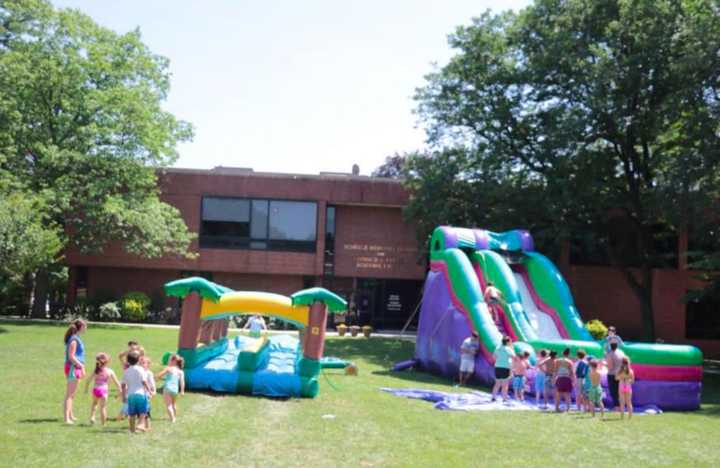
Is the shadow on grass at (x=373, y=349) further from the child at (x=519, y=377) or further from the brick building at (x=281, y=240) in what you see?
the child at (x=519, y=377)

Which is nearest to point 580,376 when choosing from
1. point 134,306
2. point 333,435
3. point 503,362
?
point 503,362

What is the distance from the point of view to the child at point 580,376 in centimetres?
1550

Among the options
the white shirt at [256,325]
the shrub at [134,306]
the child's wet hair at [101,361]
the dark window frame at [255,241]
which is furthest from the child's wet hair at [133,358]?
the dark window frame at [255,241]

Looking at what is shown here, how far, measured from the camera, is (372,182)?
3684 cm

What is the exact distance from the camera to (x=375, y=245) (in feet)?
123

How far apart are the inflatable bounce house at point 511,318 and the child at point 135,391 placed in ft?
32.5

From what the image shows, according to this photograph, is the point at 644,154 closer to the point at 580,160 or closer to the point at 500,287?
the point at 580,160

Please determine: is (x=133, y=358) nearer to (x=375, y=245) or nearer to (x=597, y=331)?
(x=597, y=331)

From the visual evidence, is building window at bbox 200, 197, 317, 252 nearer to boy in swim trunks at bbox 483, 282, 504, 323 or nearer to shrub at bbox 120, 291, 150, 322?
shrub at bbox 120, 291, 150, 322

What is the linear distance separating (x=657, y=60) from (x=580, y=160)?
14.2ft

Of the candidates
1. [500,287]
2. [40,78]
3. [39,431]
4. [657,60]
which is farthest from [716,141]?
[40,78]

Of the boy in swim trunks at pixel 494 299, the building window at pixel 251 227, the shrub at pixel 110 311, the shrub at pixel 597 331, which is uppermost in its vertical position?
the building window at pixel 251 227

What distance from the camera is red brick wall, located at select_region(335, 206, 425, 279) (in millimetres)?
37219

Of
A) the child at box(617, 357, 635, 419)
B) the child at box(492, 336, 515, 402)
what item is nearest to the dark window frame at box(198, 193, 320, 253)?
the child at box(492, 336, 515, 402)
